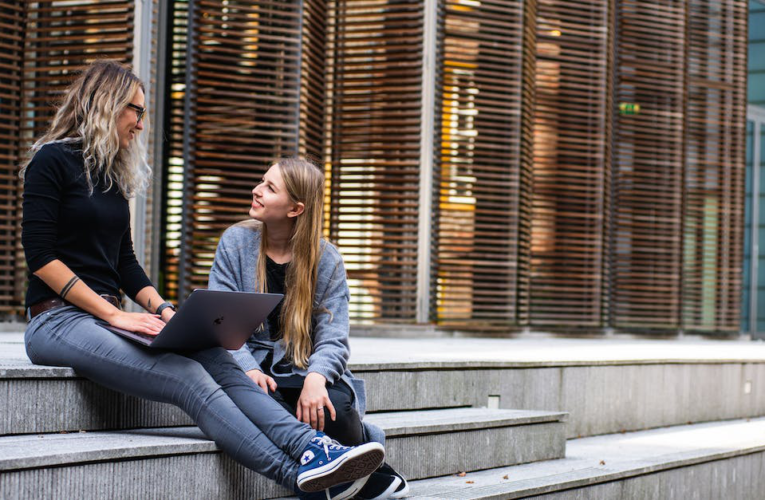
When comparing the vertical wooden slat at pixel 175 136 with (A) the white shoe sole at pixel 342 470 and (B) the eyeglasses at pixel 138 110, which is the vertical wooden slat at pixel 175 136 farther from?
(A) the white shoe sole at pixel 342 470

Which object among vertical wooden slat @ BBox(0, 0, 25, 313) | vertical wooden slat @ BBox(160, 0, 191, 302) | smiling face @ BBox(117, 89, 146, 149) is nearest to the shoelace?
smiling face @ BBox(117, 89, 146, 149)

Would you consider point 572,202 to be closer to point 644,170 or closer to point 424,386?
point 644,170

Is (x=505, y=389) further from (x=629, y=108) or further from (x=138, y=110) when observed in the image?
(x=629, y=108)

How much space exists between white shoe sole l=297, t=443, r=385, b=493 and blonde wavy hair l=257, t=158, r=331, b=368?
1.99ft

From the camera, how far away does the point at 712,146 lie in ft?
41.0

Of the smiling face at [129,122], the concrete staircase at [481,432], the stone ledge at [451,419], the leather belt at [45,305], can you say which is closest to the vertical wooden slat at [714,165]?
the concrete staircase at [481,432]

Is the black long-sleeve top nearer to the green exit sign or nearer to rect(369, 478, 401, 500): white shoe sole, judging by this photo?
rect(369, 478, 401, 500): white shoe sole

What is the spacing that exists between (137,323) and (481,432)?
181 centimetres

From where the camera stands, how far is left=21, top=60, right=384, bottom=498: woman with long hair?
2.99 meters

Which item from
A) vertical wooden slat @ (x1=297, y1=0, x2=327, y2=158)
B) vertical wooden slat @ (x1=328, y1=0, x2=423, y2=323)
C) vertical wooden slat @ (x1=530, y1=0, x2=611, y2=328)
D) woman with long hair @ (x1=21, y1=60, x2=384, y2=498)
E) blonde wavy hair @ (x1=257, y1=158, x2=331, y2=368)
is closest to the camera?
woman with long hair @ (x1=21, y1=60, x2=384, y2=498)

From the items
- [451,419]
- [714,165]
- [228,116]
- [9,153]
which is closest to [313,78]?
[228,116]

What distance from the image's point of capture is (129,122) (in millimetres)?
3459

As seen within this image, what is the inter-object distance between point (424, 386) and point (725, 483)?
206cm

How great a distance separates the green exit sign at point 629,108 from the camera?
11.5 metres
